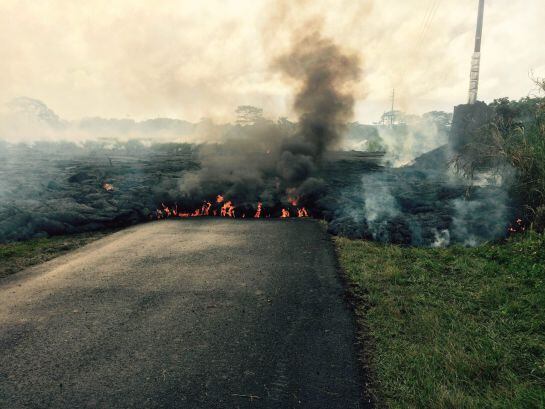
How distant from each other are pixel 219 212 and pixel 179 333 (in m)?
11.9

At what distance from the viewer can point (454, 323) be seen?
5.88m

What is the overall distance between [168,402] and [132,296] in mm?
3676

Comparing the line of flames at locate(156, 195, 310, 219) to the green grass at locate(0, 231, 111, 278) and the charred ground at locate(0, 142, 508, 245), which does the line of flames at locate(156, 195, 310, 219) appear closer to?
the charred ground at locate(0, 142, 508, 245)

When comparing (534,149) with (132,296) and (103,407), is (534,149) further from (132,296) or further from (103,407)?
(103,407)

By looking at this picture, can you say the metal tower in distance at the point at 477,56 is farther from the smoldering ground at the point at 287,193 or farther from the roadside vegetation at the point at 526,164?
the roadside vegetation at the point at 526,164

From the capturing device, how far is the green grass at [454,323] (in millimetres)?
4262

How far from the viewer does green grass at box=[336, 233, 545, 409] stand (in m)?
4.26

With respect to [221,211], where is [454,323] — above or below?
above

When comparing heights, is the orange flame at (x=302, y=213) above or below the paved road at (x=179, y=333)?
below

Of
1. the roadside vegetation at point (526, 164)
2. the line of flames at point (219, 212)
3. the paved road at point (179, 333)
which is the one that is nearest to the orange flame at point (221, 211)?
the line of flames at point (219, 212)

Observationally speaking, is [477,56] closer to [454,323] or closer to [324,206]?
[324,206]

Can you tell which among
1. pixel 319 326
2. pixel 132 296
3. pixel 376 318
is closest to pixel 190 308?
pixel 132 296

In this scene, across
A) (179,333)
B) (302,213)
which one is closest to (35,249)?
(179,333)

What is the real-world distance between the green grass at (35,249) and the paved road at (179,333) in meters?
0.71
